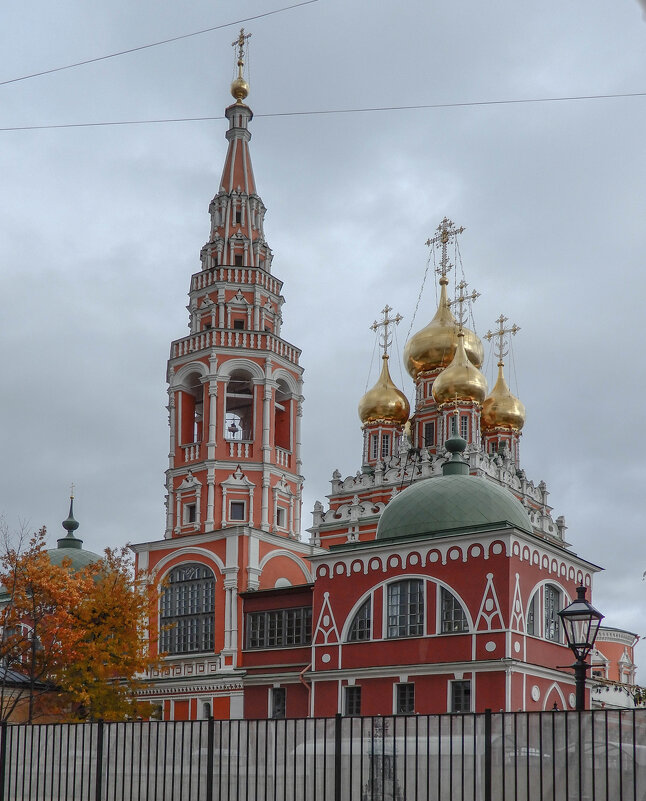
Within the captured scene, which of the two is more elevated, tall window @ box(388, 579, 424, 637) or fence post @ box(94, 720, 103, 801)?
tall window @ box(388, 579, 424, 637)

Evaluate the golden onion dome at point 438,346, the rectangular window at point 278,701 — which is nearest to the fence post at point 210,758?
the rectangular window at point 278,701

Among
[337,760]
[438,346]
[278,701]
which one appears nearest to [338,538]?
[438,346]

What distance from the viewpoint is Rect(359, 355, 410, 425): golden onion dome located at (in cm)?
5494

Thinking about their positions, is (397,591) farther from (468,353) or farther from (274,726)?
(468,353)

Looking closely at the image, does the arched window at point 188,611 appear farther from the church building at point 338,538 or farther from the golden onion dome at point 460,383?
the golden onion dome at point 460,383

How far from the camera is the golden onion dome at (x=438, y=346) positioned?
55.3 metres

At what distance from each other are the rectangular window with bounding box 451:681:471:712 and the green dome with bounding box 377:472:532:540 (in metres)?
3.94

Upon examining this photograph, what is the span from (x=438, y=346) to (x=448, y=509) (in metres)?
24.7

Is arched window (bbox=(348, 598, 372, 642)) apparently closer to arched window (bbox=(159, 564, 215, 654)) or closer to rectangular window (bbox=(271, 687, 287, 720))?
rectangular window (bbox=(271, 687, 287, 720))

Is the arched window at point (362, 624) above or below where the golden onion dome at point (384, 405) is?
below

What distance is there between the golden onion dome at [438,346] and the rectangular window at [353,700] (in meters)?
26.1

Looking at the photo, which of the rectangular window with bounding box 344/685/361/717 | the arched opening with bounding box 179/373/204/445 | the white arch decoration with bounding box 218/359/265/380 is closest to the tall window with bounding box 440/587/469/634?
the rectangular window with bounding box 344/685/361/717

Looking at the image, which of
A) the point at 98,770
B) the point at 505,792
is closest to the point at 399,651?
the point at 98,770

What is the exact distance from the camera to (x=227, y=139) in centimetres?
4756
